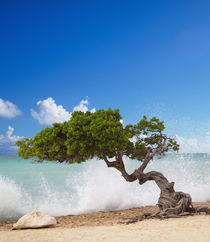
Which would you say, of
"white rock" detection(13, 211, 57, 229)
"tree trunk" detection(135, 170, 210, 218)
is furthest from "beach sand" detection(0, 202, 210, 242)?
"tree trunk" detection(135, 170, 210, 218)

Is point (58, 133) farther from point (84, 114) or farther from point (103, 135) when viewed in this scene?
point (103, 135)

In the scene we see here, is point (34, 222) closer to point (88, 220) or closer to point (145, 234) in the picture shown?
point (88, 220)

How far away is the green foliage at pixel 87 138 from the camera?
837 centimetres

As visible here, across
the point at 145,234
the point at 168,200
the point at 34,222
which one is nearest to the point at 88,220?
the point at 34,222

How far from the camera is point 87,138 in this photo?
28.4ft

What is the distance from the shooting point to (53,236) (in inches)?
270

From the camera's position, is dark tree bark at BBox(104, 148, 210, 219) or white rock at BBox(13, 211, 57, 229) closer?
white rock at BBox(13, 211, 57, 229)

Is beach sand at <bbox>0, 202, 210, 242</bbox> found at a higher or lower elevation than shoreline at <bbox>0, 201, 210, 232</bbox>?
higher

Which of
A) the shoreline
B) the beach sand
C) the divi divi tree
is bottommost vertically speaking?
the shoreline

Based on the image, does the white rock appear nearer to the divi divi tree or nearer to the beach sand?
the beach sand

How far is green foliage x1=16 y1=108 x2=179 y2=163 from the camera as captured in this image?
27.5 feet

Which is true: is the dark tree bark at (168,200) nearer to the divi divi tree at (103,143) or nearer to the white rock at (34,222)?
the divi divi tree at (103,143)

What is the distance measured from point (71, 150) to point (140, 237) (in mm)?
3719

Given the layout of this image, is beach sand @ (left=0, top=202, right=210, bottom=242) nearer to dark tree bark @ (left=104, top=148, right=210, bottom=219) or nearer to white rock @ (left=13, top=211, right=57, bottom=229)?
white rock @ (left=13, top=211, right=57, bottom=229)
